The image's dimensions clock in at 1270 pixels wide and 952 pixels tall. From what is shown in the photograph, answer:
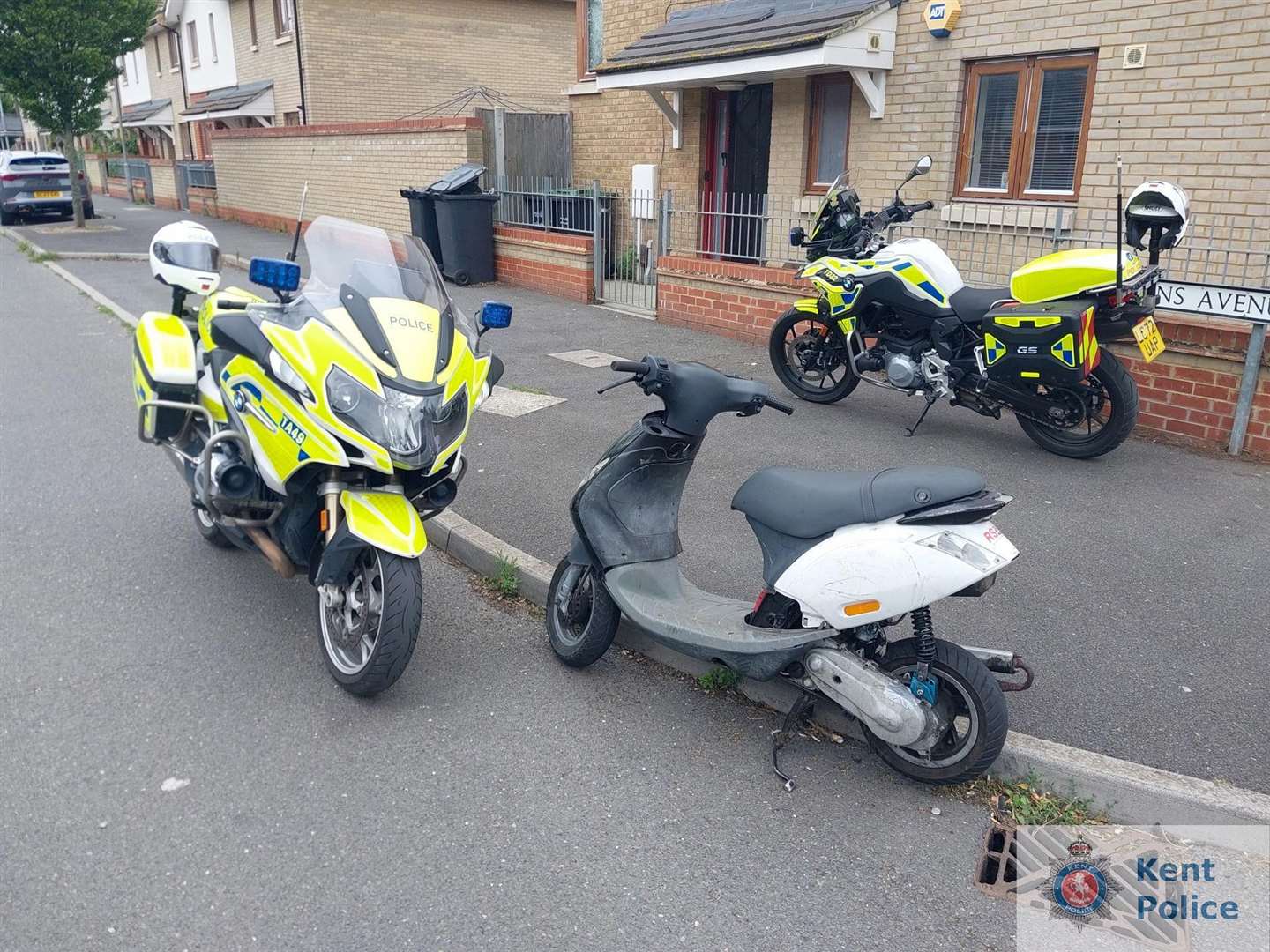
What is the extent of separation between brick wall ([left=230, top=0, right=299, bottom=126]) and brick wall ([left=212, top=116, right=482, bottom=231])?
2.10m

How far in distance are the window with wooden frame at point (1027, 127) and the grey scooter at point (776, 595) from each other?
7.03 metres

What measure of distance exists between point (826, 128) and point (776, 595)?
9349 millimetres

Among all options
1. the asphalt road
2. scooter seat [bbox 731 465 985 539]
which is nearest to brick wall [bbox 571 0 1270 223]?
scooter seat [bbox 731 465 985 539]

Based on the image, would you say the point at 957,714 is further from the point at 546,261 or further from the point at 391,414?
the point at 546,261

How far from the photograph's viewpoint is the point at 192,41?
32906mm

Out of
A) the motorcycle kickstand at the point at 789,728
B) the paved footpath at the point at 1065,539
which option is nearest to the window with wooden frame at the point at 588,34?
the paved footpath at the point at 1065,539

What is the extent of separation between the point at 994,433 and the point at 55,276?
14.3 meters

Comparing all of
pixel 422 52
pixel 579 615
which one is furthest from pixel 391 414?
pixel 422 52

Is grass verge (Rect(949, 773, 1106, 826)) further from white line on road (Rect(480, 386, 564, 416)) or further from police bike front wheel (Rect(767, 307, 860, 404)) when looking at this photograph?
white line on road (Rect(480, 386, 564, 416))

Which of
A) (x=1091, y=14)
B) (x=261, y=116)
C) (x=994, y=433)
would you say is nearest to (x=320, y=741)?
(x=994, y=433)

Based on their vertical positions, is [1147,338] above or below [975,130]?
below

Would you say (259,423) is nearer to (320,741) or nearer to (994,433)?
(320,741)

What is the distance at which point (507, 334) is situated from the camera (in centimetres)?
1077

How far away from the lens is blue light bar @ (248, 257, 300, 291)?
148 inches
